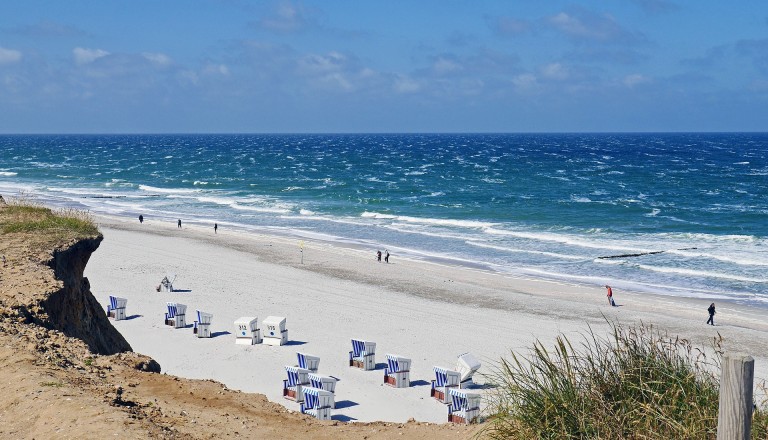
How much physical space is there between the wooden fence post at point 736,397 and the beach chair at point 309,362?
1569 centimetres

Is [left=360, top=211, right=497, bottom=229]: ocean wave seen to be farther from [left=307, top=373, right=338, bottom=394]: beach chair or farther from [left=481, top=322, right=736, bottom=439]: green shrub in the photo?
[left=481, top=322, right=736, bottom=439]: green shrub

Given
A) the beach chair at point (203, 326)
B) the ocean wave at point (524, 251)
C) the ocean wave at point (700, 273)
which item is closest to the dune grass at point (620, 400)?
the beach chair at point (203, 326)

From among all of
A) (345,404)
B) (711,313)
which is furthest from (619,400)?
(711,313)

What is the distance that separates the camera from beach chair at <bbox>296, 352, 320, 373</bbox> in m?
20.5

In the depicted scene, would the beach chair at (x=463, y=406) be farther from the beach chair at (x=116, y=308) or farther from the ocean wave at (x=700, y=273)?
the ocean wave at (x=700, y=273)

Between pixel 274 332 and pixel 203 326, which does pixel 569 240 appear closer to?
pixel 274 332

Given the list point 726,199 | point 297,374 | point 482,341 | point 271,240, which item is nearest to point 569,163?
point 726,199

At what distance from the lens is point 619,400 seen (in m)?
7.59

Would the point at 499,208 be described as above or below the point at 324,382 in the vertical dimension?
above

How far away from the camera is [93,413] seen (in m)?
8.91

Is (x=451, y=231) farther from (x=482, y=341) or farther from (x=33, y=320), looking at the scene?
(x=33, y=320)

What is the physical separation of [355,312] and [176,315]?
6.64 metres

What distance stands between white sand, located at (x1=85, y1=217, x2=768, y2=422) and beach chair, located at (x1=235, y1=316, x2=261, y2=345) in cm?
34

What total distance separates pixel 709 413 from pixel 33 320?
410 inches
